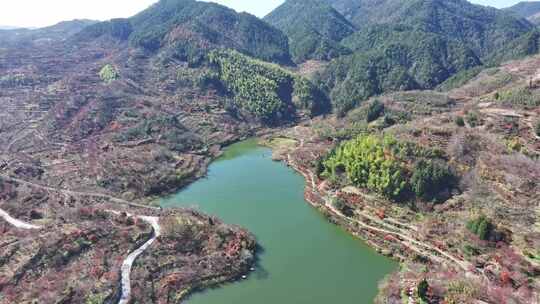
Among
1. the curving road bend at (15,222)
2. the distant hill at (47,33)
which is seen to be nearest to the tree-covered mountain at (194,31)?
the distant hill at (47,33)

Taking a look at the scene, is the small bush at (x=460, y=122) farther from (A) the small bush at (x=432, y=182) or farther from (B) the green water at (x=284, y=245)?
(B) the green water at (x=284, y=245)

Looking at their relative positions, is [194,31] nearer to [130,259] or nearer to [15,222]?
[15,222]

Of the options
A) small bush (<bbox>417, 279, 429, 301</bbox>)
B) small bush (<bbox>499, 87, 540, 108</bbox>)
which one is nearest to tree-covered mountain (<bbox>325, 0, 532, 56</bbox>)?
small bush (<bbox>499, 87, 540, 108</bbox>)

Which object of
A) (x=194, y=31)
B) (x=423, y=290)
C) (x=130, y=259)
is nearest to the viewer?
(x=423, y=290)

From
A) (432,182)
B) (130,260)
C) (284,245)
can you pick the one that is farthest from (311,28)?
(130,260)

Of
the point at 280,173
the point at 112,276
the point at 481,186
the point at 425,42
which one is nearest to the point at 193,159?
the point at 280,173

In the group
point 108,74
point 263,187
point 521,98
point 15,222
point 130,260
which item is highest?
point 521,98
